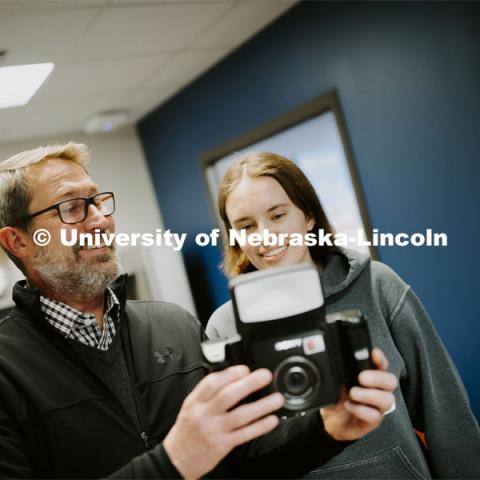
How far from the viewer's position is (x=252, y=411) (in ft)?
1.88

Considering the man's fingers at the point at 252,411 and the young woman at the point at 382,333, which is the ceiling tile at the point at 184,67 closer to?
the young woman at the point at 382,333

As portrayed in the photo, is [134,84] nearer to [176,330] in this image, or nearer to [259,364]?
[176,330]

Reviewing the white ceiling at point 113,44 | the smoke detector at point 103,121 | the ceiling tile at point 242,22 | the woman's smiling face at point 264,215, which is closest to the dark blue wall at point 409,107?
the ceiling tile at point 242,22

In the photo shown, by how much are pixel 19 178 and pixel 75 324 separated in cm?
22

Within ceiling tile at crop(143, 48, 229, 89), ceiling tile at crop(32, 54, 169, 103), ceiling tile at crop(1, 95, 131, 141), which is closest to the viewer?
ceiling tile at crop(1, 95, 131, 141)

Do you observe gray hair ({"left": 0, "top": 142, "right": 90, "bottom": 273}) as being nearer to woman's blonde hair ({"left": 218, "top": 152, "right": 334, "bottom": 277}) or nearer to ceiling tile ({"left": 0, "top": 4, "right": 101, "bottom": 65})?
woman's blonde hair ({"left": 218, "top": 152, "right": 334, "bottom": 277})

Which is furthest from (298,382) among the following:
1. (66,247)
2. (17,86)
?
(17,86)

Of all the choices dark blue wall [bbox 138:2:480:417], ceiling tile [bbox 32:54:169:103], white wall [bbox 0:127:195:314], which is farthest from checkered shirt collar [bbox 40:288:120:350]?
white wall [bbox 0:127:195:314]

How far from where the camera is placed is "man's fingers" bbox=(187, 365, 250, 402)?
567mm

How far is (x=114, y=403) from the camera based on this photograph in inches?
29.0

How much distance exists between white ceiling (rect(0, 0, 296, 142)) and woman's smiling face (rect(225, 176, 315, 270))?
0.41 m

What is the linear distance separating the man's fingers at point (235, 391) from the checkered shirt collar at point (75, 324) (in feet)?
0.90

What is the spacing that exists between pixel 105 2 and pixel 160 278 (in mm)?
1610

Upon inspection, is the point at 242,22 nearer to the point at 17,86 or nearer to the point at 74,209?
the point at 17,86
